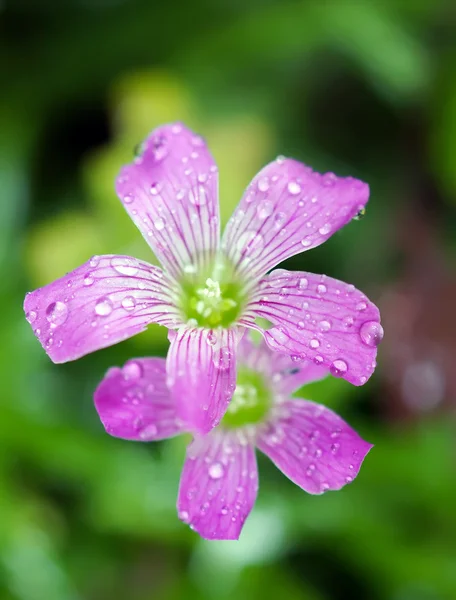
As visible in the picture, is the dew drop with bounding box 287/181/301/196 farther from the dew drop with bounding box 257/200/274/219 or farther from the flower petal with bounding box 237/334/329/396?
the flower petal with bounding box 237/334/329/396

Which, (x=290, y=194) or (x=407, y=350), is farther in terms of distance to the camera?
(x=407, y=350)

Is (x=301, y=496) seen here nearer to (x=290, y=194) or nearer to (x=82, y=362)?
(x=82, y=362)

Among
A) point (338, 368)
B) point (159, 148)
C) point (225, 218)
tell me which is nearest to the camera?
point (338, 368)

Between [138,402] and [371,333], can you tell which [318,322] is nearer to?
[371,333]

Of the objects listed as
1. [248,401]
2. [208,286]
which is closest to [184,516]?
[248,401]

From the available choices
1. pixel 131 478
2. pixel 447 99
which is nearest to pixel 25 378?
pixel 131 478

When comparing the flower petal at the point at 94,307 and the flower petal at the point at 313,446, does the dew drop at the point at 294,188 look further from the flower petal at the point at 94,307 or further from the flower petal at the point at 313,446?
the flower petal at the point at 313,446
